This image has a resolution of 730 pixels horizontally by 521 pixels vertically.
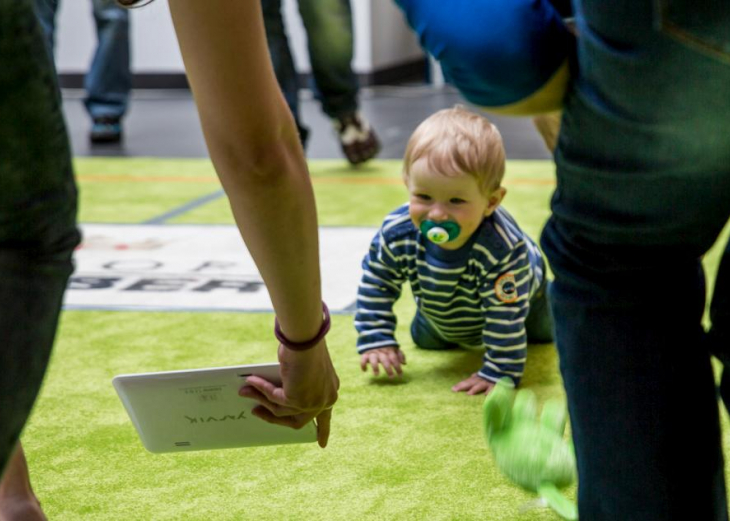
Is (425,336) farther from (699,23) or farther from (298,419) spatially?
(699,23)

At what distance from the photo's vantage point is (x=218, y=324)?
5.88 feet

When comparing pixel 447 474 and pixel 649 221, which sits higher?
pixel 649 221

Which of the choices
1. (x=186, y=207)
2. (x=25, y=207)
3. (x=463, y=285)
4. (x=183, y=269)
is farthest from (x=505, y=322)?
(x=186, y=207)

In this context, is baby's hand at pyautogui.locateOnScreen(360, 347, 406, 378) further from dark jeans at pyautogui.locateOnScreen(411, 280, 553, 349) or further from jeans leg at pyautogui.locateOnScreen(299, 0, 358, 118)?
jeans leg at pyautogui.locateOnScreen(299, 0, 358, 118)

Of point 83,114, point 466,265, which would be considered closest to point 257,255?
point 466,265

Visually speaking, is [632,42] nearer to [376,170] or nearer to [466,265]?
[466,265]

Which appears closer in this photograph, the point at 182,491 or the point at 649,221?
the point at 649,221

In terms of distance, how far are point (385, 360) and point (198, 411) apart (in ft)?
1.62

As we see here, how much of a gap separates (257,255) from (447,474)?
1.58ft

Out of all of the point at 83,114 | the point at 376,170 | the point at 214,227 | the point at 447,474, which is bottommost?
the point at 83,114

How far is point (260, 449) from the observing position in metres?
1.30

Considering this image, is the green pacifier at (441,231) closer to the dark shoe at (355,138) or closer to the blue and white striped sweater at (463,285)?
the blue and white striped sweater at (463,285)

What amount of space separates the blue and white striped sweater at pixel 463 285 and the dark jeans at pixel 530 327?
4cm

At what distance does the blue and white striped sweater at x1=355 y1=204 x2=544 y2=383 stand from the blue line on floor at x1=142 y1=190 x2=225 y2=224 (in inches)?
45.9
